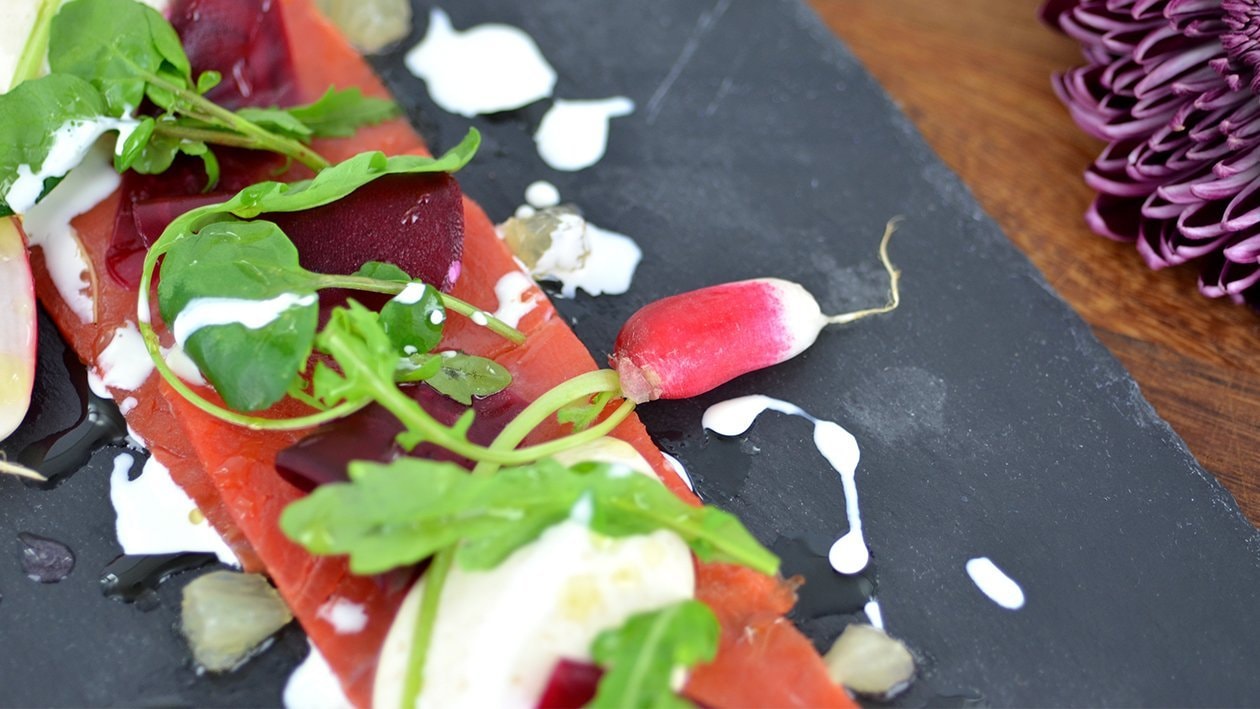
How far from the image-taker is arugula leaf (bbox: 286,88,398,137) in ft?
6.91

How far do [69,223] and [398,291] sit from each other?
0.72 m

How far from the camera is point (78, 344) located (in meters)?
1.92

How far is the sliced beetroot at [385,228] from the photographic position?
1.80 meters

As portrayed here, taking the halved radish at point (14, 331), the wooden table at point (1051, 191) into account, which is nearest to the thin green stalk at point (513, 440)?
the halved radish at point (14, 331)

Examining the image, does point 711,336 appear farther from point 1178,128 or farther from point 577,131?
point 1178,128

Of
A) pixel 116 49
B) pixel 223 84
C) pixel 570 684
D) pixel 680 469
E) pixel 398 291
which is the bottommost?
pixel 680 469

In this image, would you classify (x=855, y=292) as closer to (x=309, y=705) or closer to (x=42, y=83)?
(x=309, y=705)

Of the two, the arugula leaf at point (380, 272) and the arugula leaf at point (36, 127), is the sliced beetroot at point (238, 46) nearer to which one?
the arugula leaf at point (36, 127)

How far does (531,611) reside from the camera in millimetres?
1420

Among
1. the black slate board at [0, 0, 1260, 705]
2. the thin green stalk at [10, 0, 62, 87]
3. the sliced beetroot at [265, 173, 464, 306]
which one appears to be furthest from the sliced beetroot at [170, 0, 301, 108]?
the sliced beetroot at [265, 173, 464, 306]

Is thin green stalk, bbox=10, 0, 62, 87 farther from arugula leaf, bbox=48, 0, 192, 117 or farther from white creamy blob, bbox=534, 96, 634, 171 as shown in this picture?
white creamy blob, bbox=534, 96, 634, 171

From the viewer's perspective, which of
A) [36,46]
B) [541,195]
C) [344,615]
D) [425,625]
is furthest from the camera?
[541,195]

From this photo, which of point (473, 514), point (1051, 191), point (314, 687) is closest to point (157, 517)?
point (314, 687)

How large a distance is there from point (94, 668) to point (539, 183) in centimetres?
122
